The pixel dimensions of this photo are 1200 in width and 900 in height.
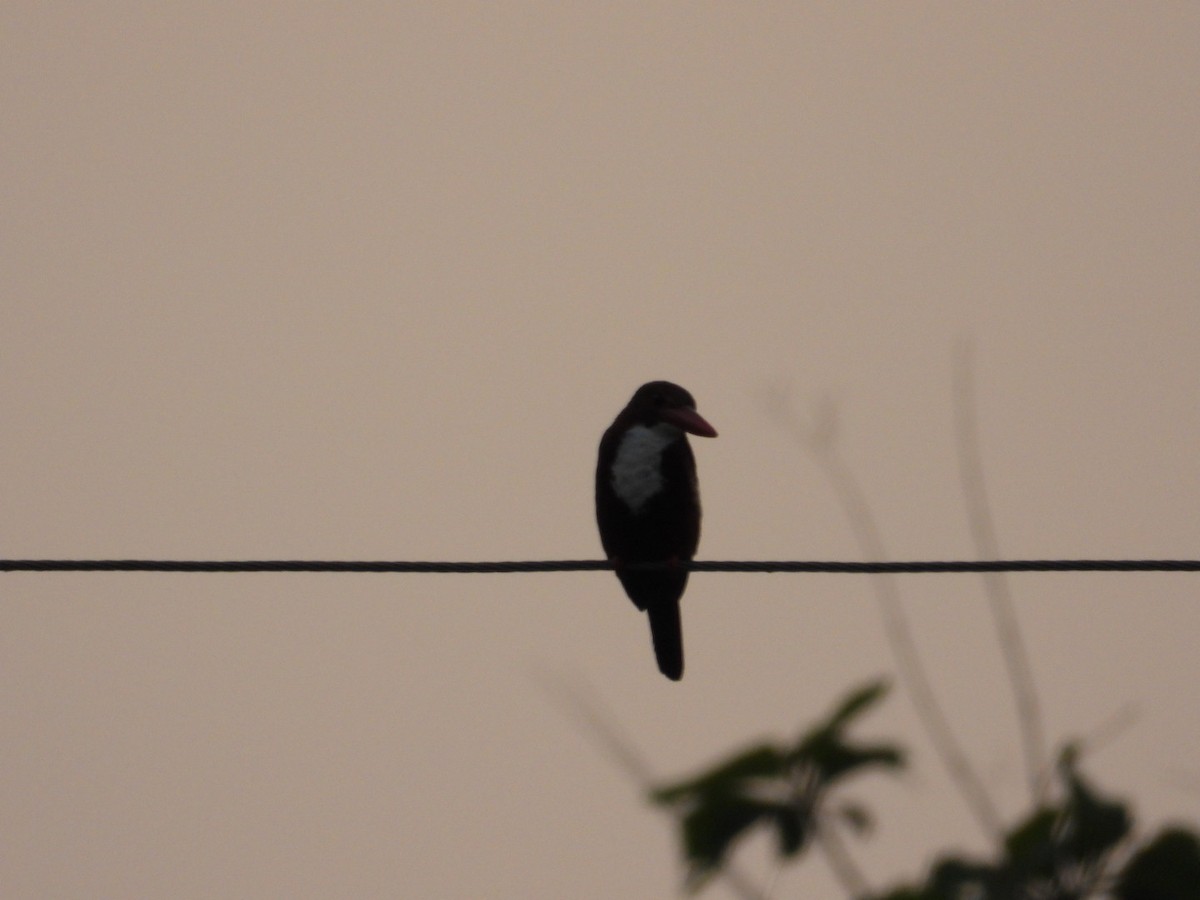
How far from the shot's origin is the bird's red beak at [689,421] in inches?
185

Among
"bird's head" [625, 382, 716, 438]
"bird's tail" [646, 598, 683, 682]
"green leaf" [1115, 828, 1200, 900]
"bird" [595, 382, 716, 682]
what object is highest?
"bird's head" [625, 382, 716, 438]

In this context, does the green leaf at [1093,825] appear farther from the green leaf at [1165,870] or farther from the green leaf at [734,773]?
the green leaf at [734,773]

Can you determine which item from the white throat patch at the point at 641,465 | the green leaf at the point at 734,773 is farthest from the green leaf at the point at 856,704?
the white throat patch at the point at 641,465

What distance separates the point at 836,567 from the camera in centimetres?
327

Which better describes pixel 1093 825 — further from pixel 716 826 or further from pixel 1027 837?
pixel 716 826

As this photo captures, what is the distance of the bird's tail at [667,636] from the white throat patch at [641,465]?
0.44 metres

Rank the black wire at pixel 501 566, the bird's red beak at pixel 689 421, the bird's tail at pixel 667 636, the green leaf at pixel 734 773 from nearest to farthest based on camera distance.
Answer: the black wire at pixel 501 566 → the bird's red beak at pixel 689 421 → the green leaf at pixel 734 773 → the bird's tail at pixel 667 636

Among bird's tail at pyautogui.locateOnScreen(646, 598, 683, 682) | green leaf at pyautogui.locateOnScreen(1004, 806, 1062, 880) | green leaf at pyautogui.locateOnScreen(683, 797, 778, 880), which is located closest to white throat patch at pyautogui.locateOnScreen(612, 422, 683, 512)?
bird's tail at pyautogui.locateOnScreen(646, 598, 683, 682)

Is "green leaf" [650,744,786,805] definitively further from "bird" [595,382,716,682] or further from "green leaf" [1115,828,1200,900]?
"green leaf" [1115,828,1200,900]

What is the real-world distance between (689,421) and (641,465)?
20 centimetres

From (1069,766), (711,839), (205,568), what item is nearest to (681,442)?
(711,839)

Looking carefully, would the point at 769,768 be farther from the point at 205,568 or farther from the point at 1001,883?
the point at 205,568

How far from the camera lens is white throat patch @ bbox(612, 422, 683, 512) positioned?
4805mm

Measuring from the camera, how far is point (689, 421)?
474 cm
